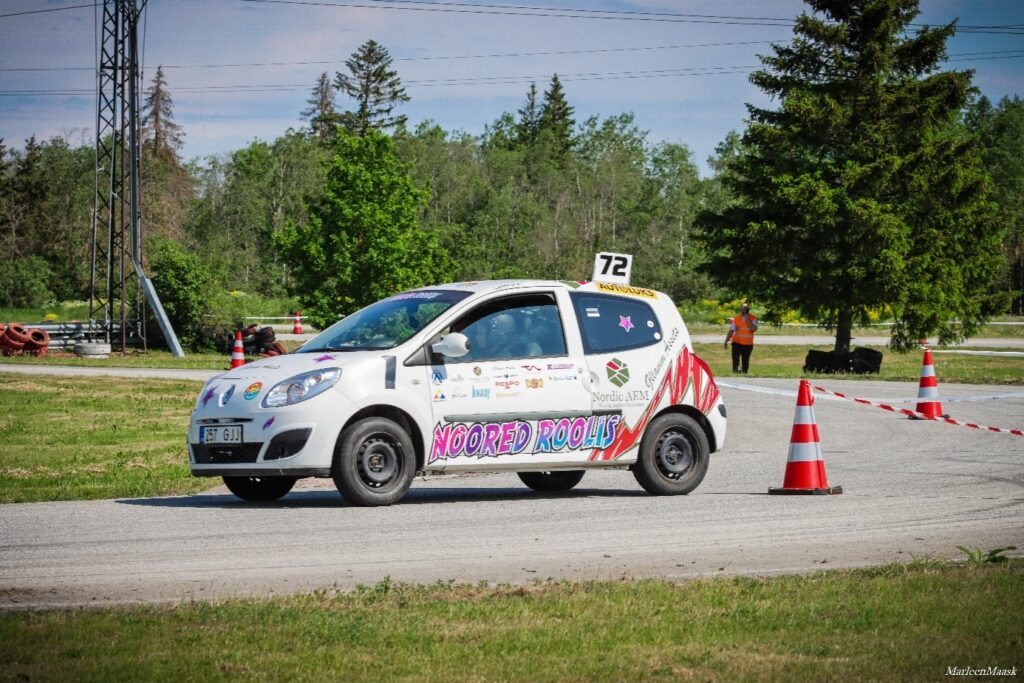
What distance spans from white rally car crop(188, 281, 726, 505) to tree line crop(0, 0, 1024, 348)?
2846 cm

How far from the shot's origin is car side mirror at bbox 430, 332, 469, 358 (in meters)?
11.0

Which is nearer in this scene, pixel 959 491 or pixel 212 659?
pixel 212 659

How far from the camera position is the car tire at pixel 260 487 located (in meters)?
11.6

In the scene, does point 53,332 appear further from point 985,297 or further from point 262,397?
point 262,397

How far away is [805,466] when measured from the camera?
40.3 feet

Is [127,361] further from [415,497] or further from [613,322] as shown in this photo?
[613,322]

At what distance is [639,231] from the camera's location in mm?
105375

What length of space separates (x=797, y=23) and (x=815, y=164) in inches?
167

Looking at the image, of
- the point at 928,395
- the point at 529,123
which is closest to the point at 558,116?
the point at 529,123

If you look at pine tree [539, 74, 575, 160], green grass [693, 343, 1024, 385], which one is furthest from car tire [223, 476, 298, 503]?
pine tree [539, 74, 575, 160]

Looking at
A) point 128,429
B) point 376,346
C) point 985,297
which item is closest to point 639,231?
point 985,297

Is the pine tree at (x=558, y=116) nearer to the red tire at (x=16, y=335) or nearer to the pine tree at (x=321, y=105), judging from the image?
the pine tree at (x=321, y=105)

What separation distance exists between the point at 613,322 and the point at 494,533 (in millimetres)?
3042

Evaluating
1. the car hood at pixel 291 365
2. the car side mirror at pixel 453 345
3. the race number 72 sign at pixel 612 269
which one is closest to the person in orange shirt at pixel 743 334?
the race number 72 sign at pixel 612 269
